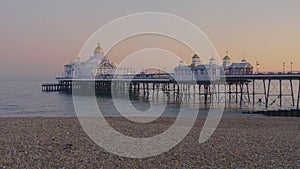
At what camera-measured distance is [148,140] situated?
9805 millimetres

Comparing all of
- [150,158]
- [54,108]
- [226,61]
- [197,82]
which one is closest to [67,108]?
[54,108]

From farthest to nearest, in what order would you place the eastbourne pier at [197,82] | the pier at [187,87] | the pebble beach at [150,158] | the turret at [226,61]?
1. the turret at [226,61]
2. the pier at [187,87]
3. the eastbourne pier at [197,82]
4. the pebble beach at [150,158]

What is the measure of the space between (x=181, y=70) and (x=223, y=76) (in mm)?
8110

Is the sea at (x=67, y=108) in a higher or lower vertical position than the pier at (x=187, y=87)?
lower

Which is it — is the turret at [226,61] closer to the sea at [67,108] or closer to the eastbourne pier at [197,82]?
the eastbourne pier at [197,82]

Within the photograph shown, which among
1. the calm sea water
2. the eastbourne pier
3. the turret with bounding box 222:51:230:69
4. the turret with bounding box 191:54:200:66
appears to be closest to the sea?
the calm sea water

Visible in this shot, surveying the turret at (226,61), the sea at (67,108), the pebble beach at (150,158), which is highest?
the turret at (226,61)

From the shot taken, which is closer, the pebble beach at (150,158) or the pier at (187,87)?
the pebble beach at (150,158)

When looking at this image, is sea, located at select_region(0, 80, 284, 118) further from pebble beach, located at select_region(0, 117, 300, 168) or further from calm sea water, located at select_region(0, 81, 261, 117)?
pebble beach, located at select_region(0, 117, 300, 168)

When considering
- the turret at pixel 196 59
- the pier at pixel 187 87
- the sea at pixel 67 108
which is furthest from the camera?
the turret at pixel 196 59

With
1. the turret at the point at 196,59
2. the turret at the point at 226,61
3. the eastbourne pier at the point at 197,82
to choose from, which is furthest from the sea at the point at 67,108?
the turret at the point at 226,61

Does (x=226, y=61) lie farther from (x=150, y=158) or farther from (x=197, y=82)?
(x=150, y=158)

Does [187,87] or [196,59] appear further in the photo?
[187,87]

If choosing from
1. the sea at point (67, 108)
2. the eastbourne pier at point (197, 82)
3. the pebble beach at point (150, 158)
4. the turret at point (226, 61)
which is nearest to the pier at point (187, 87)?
the eastbourne pier at point (197, 82)
